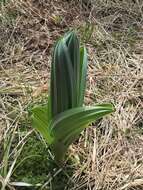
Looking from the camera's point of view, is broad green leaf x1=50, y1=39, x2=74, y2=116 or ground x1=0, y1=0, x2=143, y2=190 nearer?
broad green leaf x1=50, y1=39, x2=74, y2=116

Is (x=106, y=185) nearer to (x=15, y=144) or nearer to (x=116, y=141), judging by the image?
(x=116, y=141)

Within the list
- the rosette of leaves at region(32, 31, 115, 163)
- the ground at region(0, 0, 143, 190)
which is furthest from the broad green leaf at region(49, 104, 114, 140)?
the ground at region(0, 0, 143, 190)

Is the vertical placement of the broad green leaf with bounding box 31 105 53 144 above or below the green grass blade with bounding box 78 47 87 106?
below

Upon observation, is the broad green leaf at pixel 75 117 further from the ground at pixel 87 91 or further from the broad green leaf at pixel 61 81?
the ground at pixel 87 91

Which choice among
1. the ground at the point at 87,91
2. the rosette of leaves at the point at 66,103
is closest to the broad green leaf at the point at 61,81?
the rosette of leaves at the point at 66,103

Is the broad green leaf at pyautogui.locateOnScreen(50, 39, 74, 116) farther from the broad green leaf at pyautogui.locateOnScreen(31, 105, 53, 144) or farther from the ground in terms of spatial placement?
the ground

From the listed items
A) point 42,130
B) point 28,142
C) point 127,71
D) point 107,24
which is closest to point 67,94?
point 42,130
